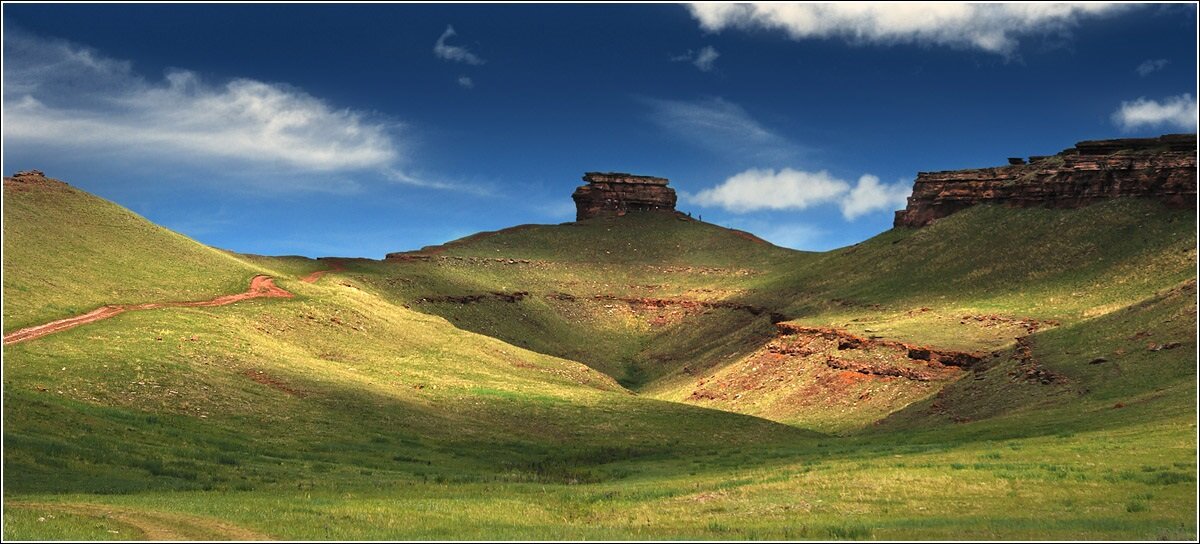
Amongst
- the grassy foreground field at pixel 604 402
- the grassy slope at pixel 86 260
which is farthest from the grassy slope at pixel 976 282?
the grassy slope at pixel 86 260

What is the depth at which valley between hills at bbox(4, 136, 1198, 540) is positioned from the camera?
31.1m

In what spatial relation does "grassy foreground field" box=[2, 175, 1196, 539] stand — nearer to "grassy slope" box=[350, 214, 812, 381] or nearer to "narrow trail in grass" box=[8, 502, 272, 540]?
"narrow trail in grass" box=[8, 502, 272, 540]

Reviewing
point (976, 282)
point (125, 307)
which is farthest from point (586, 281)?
point (125, 307)

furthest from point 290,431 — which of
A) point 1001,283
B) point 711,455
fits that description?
point 1001,283

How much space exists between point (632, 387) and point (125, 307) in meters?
→ 58.5

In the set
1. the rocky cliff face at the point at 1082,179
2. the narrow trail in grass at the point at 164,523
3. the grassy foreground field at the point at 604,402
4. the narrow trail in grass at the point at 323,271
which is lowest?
the narrow trail in grass at the point at 164,523

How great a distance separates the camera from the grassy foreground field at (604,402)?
30484mm

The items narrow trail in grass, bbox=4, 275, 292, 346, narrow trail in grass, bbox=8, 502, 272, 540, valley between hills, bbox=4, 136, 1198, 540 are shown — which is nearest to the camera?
narrow trail in grass, bbox=8, 502, 272, 540

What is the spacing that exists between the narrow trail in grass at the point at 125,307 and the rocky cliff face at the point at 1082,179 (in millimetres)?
97210

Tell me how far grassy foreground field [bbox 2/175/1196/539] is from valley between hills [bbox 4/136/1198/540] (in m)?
0.29

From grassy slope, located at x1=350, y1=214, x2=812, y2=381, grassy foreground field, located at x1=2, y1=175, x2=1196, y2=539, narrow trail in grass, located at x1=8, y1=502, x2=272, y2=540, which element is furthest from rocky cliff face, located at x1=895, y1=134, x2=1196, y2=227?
narrow trail in grass, located at x1=8, y1=502, x2=272, y2=540

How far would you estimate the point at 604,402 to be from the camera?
71062 millimetres

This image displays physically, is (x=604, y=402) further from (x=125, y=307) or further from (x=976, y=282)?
(x=976, y=282)

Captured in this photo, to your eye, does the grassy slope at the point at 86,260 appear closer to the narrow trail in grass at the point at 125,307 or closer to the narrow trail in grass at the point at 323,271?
the narrow trail in grass at the point at 125,307
